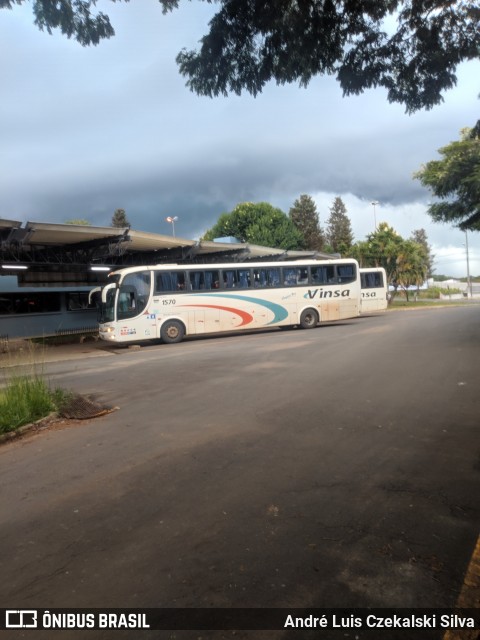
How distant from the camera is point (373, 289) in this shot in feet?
94.0

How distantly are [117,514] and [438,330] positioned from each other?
16052mm

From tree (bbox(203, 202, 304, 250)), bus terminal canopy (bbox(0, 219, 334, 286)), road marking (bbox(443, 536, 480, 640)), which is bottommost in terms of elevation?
road marking (bbox(443, 536, 480, 640))

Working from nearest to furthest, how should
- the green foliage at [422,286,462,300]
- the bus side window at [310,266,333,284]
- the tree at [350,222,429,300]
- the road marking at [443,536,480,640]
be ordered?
the road marking at [443,536,480,640] → the bus side window at [310,266,333,284] → the tree at [350,222,429,300] → the green foliage at [422,286,462,300]

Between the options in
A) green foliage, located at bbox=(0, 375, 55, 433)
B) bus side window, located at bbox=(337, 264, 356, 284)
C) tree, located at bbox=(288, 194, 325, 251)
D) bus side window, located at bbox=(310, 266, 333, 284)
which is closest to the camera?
green foliage, located at bbox=(0, 375, 55, 433)

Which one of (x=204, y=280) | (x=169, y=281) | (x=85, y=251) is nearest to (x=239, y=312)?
(x=204, y=280)

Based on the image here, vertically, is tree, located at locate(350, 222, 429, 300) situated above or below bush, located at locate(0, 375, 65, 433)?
above

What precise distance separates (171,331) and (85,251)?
26.1 feet

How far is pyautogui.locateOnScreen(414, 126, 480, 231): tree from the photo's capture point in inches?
788

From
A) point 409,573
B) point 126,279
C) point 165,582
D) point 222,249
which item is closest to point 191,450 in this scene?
point 165,582

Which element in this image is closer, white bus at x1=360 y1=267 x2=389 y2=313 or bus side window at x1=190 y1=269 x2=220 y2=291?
bus side window at x1=190 y1=269 x2=220 y2=291

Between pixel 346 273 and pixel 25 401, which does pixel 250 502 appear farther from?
pixel 346 273

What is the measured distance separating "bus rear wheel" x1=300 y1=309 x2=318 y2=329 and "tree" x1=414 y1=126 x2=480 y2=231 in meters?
8.34

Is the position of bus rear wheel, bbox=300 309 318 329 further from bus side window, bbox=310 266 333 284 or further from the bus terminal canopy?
the bus terminal canopy

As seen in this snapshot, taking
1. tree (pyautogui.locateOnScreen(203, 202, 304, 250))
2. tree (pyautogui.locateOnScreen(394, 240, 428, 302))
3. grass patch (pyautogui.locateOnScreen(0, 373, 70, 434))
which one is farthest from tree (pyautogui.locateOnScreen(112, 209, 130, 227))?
grass patch (pyautogui.locateOnScreen(0, 373, 70, 434))
